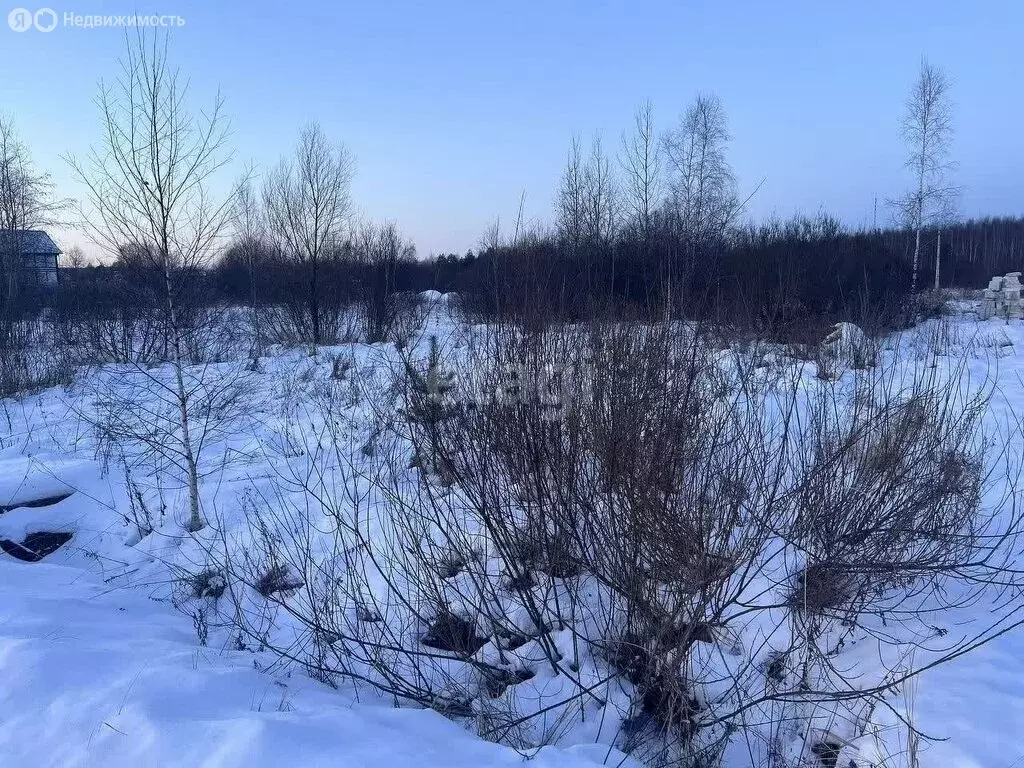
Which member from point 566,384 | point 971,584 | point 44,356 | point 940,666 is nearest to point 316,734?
point 566,384

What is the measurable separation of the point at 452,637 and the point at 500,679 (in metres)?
0.37

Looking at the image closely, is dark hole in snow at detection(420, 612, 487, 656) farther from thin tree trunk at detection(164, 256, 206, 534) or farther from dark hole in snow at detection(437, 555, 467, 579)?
thin tree trunk at detection(164, 256, 206, 534)

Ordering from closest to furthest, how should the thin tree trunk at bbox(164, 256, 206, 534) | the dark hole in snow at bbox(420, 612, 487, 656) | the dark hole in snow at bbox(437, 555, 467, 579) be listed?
1. the dark hole in snow at bbox(420, 612, 487, 656)
2. the dark hole in snow at bbox(437, 555, 467, 579)
3. the thin tree trunk at bbox(164, 256, 206, 534)

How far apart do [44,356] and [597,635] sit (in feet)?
43.8

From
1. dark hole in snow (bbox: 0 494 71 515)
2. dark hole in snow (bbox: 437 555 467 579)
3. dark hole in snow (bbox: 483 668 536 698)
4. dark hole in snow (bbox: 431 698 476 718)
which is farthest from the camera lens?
dark hole in snow (bbox: 0 494 71 515)

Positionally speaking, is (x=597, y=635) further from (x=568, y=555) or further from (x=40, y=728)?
(x=40, y=728)

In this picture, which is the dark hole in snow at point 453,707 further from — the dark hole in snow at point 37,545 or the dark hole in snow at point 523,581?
the dark hole in snow at point 37,545

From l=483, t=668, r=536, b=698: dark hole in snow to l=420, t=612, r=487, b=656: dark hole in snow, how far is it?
0.55 feet

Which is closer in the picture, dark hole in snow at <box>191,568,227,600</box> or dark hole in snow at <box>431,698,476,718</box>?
dark hole in snow at <box>431,698,476,718</box>

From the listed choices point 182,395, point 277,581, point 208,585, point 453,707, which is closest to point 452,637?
point 453,707

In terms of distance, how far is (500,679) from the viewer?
3.40 metres

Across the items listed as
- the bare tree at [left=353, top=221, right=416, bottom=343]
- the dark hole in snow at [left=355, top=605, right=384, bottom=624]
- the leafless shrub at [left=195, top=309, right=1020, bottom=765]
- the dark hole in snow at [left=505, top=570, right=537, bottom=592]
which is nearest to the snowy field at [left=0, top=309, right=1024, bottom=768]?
the leafless shrub at [left=195, top=309, right=1020, bottom=765]

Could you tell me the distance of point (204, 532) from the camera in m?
5.48

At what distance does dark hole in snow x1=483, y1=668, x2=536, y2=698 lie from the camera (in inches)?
131
